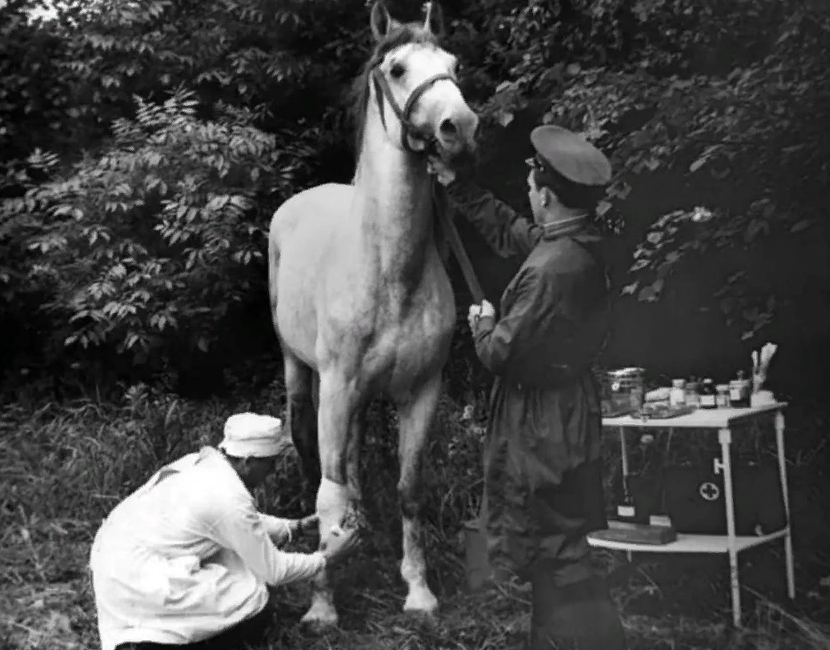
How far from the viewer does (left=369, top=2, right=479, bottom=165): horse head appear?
13.4ft

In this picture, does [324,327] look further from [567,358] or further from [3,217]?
[3,217]

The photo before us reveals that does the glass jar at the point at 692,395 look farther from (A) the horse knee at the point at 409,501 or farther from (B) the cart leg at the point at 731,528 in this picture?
(A) the horse knee at the point at 409,501

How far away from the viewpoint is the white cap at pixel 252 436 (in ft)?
14.0

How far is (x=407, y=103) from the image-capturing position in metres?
4.29

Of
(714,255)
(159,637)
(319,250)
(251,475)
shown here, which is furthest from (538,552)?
A: (714,255)

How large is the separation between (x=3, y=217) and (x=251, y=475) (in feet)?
14.9

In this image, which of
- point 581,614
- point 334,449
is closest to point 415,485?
point 334,449

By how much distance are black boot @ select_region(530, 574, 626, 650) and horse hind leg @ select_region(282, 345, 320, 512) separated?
2067 mm

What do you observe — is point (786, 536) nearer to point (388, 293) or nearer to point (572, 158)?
point (388, 293)

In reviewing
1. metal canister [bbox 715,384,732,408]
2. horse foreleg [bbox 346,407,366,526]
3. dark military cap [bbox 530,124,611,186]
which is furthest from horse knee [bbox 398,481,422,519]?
dark military cap [bbox 530,124,611,186]

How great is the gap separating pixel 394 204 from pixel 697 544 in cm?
187

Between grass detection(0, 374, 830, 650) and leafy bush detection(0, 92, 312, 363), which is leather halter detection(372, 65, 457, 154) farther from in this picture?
leafy bush detection(0, 92, 312, 363)

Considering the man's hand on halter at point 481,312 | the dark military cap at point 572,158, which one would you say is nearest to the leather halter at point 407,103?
the dark military cap at point 572,158

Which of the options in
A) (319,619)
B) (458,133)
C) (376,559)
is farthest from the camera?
(376,559)
